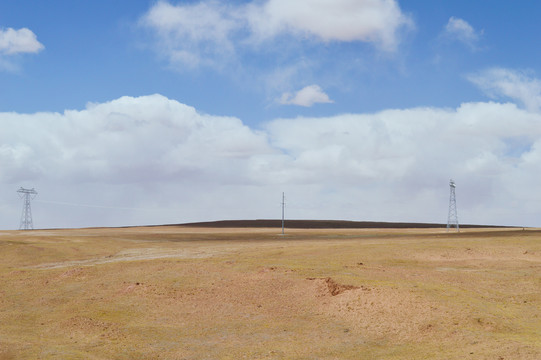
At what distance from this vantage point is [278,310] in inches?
1012

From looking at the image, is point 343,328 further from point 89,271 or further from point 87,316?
point 89,271

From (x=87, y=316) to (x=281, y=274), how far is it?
1160 centimetres

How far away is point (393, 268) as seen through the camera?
119 feet

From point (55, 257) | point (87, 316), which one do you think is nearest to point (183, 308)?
point (87, 316)

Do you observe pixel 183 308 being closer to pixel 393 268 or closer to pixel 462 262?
pixel 393 268

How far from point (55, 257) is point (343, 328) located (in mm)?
37382

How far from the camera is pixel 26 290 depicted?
33344 millimetres

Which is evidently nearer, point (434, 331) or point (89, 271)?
point (434, 331)

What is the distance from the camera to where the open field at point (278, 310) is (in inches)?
772

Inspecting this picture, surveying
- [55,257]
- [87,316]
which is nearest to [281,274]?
[87,316]

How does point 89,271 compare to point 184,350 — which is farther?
point 89,271

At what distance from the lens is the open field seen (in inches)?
772

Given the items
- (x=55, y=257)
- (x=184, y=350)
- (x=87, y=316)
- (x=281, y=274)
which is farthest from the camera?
(x=55, y=257)

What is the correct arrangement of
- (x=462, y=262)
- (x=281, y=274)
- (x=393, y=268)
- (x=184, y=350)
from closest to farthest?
(x=184, y=350) → (x=281, y=274) → (x=393, y=268) → (x=462, y=262)
